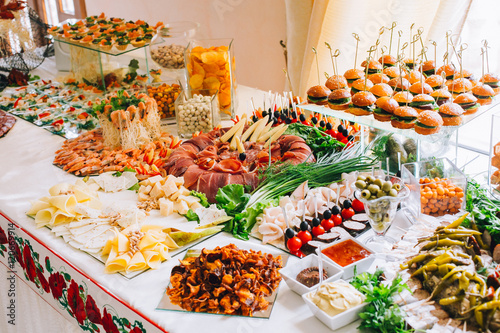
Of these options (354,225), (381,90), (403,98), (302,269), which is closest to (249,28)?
(381,90)

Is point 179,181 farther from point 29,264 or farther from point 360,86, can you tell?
point 360,86

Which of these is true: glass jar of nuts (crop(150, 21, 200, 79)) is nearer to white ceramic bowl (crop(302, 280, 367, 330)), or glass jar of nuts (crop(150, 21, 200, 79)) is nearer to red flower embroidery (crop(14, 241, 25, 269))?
red flower embroidery (crop(14, 241, 25, 269))

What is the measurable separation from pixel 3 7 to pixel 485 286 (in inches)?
140

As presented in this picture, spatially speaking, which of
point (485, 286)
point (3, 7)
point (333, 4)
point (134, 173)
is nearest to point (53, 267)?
point (134, 173)

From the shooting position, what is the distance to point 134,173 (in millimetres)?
2107

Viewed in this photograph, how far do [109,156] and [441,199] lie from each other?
4.79 ft

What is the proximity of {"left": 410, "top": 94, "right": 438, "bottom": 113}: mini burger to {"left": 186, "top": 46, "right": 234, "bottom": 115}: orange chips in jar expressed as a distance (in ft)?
3.76

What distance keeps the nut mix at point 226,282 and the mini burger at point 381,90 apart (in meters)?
0.85

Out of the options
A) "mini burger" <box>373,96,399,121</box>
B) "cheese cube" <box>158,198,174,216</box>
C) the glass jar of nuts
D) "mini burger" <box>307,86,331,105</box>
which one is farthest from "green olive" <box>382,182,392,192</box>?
the glass jar of nuts

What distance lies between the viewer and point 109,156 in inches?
89.2

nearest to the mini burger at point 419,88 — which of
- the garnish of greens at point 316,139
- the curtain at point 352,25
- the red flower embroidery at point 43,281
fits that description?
the garnish of greens at point 316,139

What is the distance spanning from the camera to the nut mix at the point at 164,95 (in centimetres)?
270

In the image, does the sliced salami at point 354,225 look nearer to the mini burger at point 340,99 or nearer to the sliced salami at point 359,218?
the sliced salami at point 359,218

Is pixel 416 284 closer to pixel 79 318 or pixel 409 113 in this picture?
pixel 409 113
